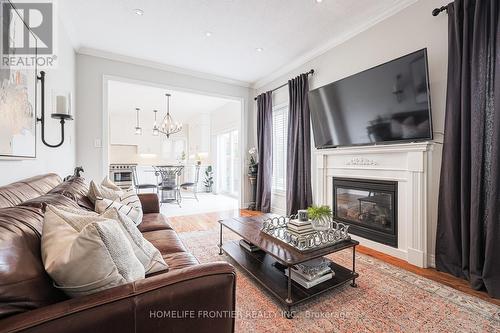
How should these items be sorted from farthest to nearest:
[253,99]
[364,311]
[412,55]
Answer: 1. [253,99]
2. [412,55]
3. [364,311]

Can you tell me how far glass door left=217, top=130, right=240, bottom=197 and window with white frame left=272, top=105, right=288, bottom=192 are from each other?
2.47m

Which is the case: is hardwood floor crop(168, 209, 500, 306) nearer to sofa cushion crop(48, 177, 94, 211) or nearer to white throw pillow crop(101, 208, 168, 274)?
sofa cushion crop(48, 177, 94, 211)

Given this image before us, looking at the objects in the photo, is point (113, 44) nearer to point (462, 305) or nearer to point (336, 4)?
point (336, 4)

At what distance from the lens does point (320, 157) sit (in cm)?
337

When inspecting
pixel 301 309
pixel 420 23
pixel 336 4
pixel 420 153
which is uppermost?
pixel 336 4

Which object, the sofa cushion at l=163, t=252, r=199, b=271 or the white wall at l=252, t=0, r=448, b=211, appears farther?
the white wall at l=252, t=0, r=448, b=211

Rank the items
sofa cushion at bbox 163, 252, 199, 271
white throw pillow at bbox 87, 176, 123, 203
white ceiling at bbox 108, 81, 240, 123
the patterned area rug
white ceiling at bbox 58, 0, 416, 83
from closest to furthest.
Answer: sofa cushion at bbox 163, 252, 199, 271 < the patterned area rug < white throw pillow at bbox 87, 176, 123, 203 < white ceiling at bbox 58, 0, 416, 83 < white ceiling at bbox 108, 81, 240, 123

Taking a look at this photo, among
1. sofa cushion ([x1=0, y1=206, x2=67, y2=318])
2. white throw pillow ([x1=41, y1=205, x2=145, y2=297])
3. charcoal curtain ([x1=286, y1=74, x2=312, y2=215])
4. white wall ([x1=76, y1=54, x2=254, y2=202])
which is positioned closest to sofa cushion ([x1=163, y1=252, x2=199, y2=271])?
white throw pillow ([x1=41, y1=205, x2=145, y2=297])

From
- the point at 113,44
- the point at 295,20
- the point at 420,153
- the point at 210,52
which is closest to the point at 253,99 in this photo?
the point at 210,52

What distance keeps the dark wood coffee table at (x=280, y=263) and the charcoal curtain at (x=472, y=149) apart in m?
0.98

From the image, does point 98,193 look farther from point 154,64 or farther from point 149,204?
point 154,64

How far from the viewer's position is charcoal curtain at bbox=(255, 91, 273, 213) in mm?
4504

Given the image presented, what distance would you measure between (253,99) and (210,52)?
1698mm

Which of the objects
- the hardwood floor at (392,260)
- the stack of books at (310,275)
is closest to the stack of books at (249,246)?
the stack of books at (310,275)
